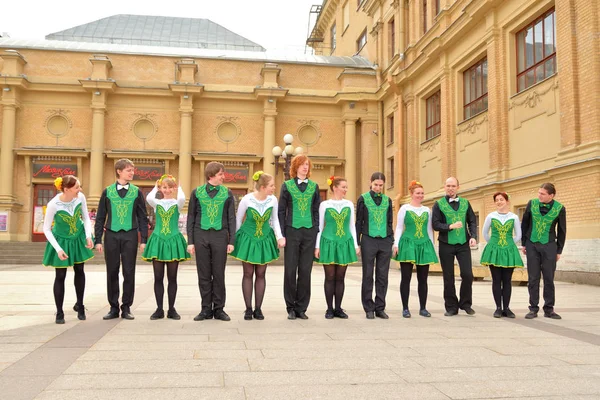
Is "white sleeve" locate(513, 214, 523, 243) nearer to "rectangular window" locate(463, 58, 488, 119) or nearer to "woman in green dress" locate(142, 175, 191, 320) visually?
"woman in green dress" locate(142, 175, 191, 320)

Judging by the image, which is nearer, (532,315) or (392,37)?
(532,315)

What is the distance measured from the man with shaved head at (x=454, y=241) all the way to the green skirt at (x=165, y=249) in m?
3.46

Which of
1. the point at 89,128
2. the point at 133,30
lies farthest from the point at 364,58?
the point at 133,30

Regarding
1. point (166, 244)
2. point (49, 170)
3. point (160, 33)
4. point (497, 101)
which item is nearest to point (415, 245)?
point (166, 244)

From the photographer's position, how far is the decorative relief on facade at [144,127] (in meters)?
30.3

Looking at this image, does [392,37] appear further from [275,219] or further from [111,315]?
[111,315]

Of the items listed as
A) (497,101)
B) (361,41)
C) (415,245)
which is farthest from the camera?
(361,41)

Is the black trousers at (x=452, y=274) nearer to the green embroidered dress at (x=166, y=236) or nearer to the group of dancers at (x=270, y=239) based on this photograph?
the group of dancers at (x=270, y=239)

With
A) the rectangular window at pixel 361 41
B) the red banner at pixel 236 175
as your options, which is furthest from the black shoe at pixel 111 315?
the rectangular window at pixel 361 41

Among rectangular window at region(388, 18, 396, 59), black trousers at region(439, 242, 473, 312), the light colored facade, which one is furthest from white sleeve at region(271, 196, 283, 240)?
rectangular window at region(388, 18, 396, 59)

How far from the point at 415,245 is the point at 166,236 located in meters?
3.31

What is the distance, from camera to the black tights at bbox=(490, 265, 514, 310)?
7.94m

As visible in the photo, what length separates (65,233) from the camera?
723 cm

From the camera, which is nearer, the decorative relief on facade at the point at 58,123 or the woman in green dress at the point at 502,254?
the woman in green dress at the point at 502,254
